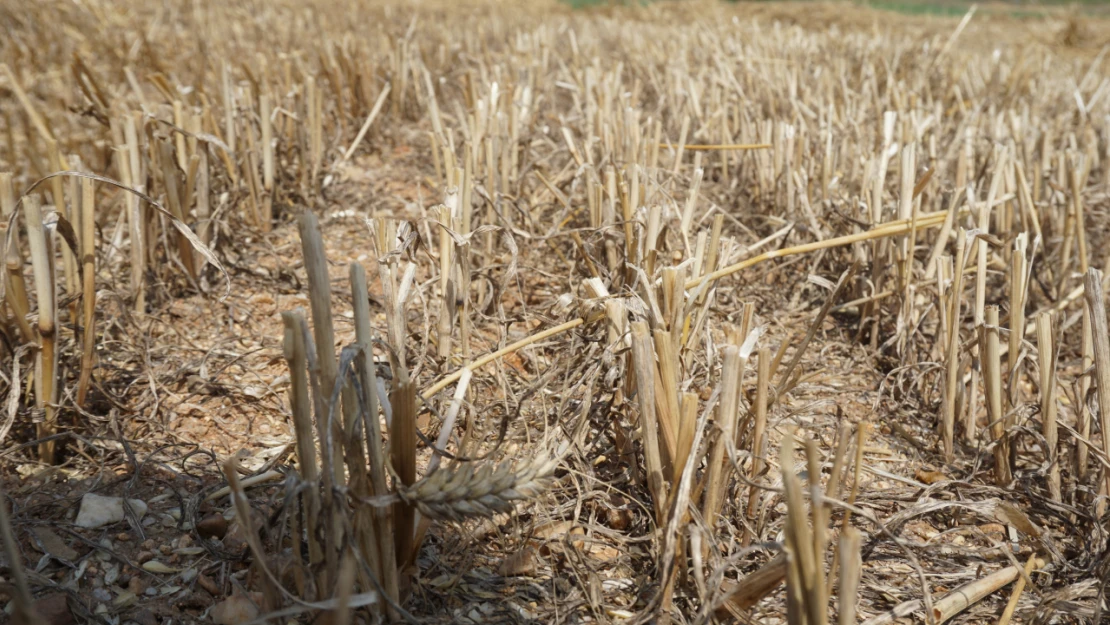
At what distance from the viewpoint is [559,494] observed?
141 centimetres

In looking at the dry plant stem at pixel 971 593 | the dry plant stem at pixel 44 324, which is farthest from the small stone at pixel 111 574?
the dry plant stem at pixel 971 593

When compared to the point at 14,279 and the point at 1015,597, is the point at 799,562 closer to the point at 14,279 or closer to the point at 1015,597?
the point at 1015,597

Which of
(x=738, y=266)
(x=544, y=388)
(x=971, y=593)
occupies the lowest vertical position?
(x=971, y=593)

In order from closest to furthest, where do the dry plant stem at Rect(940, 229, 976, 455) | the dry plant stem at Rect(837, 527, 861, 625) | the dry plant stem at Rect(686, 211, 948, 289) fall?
the dry plant stem at Rect(837, 527, 861, 625) → the dry plant stem at Rect(686, 211, 948, 289) → the dry plant stem at Rect(940, 229, 976, 455)

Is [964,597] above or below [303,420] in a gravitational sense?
below

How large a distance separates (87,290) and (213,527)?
56 cm

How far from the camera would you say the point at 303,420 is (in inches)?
36.8

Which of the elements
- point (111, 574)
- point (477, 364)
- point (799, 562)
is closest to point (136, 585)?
point (111, 574)

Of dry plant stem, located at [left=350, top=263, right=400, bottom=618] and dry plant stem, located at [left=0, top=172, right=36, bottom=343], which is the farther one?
dry plant stem, located at [left=0, top=172, right=36, bottom=343]

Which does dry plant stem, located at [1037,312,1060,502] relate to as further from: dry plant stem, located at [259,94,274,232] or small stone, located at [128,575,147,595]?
dry plant stem, located at [259,94,274,232]

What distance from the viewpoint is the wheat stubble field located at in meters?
1.04

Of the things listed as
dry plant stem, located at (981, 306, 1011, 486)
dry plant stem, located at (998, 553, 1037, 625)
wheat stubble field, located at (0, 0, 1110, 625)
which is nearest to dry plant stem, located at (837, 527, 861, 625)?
wheat stubble field, located at (0, 0, 1110, 625)

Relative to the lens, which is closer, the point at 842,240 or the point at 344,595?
the point at 344,595

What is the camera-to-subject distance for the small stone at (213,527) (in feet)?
4.18
